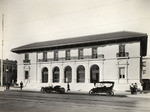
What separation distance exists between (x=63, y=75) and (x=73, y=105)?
0.73 metres

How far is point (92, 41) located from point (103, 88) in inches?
41.0

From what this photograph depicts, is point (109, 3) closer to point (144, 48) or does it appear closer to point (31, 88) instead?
point (144, 48)

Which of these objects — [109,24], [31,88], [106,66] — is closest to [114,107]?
[106,66]

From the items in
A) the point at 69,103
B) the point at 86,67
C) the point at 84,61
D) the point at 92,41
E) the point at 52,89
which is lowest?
the point at 69,103

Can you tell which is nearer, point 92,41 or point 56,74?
point 92,41

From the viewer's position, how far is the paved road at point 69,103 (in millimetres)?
4564

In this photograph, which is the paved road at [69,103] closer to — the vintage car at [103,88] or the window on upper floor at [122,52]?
the vintage car at [103,88]

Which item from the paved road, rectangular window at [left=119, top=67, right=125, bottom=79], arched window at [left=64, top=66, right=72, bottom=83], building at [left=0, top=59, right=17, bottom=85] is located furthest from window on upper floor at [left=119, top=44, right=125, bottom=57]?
building at [left=0, top=59, right=17, bottom=85]

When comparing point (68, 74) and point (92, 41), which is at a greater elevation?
point (92, 41)

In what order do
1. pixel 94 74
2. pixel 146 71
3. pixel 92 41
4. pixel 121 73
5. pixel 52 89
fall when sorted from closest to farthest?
1. pixel 146 71
2. pixel 121 73
3. pixel 92 41
4. pixel 94 74
5. pixel 52 89

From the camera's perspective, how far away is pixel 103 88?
491 cm

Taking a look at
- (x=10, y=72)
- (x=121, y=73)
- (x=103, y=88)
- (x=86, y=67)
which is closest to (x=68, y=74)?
(x=86, y=67)

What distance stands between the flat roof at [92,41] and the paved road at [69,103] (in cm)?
110

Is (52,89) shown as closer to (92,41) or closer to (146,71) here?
(92,41)
